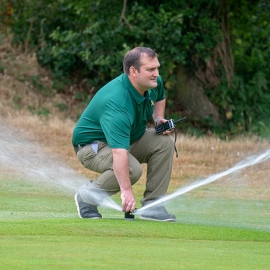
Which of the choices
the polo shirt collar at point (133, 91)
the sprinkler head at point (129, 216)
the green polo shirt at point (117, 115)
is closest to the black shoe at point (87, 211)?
the sprinkler head at point (129, 216)

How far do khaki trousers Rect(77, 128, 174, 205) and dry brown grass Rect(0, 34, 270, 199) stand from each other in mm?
4558

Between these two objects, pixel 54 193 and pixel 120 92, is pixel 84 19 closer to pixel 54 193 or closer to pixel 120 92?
pixel 54 193

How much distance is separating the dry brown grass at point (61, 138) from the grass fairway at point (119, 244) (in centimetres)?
540

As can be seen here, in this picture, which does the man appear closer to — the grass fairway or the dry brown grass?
the grass fairway

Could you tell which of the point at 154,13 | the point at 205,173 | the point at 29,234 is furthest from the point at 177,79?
the point at 29,234

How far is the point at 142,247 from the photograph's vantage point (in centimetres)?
689

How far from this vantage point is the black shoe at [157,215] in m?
8.81

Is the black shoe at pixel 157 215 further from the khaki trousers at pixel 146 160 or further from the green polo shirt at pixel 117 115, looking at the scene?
the green polo shirt at pixel 117 115

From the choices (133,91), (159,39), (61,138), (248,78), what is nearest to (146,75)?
(133,91)

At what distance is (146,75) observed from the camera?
8516mm

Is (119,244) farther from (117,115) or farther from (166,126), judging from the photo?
(166,126)

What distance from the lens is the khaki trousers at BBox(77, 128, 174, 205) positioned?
28.7 ft

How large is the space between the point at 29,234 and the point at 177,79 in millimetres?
13568

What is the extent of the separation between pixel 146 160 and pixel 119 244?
7.15ft
